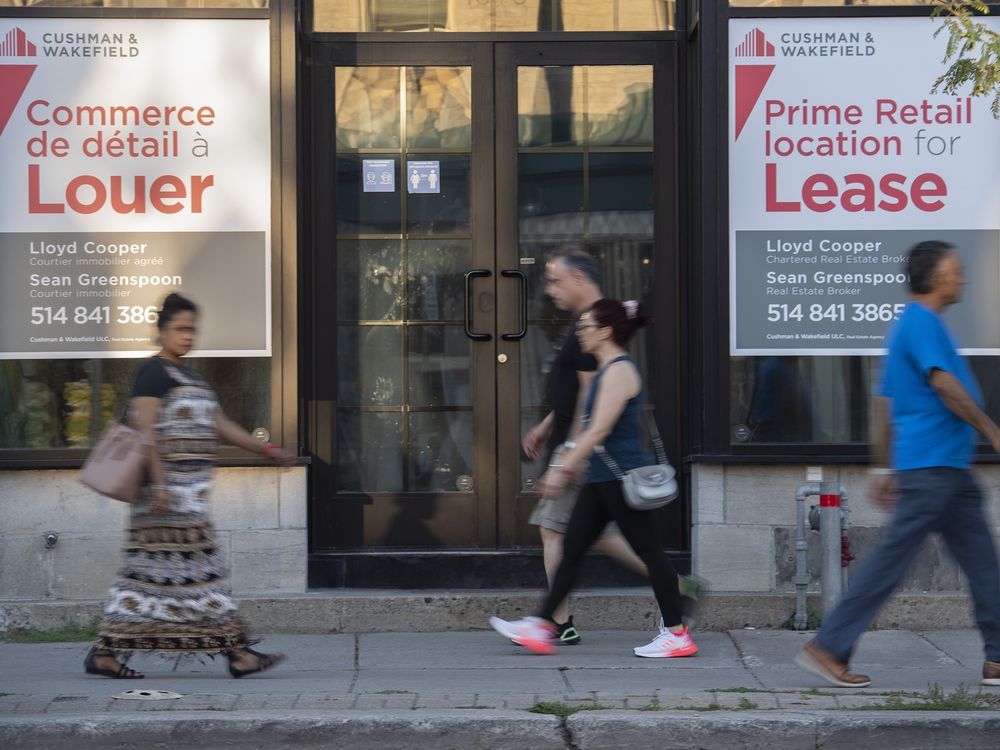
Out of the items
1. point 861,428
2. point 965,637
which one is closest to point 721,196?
point 861,428

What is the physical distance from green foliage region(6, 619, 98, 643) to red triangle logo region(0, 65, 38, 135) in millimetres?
2657

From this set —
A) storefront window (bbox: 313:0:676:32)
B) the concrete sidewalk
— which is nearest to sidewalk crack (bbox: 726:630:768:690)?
the concrete sidewalk

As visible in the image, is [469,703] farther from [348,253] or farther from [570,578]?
[348,253]

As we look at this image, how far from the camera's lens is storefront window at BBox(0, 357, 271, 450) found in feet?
26.1

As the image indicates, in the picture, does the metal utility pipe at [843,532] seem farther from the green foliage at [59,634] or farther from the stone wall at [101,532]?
the green foliage at [59,634]

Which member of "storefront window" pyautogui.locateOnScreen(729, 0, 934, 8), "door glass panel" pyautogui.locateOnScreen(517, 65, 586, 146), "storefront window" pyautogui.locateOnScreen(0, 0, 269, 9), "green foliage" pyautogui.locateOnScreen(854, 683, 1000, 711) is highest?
"storefront window" pyautogui.locateOnScreen(0, 0, 269, 9)

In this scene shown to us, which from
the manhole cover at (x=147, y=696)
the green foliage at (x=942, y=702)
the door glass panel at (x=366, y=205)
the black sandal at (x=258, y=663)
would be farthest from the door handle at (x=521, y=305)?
the green foliage at (x=942, y=702)

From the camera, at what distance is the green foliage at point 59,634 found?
7672 mm

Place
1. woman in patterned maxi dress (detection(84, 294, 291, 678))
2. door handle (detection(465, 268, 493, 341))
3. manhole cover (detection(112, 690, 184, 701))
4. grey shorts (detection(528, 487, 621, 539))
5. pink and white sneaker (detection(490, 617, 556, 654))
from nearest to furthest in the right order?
1. manhole cover (detection(112, 690, 184, 701))
2. woman in patterned maxi dress (detection(84, 294, 291, 678))
3. pink and white sneaker (detection(490, 617, 556, 654))
4. grey shorts (detection(528, 487, 621, 539))
5. door handle (detection(465, 268, 493, 341))

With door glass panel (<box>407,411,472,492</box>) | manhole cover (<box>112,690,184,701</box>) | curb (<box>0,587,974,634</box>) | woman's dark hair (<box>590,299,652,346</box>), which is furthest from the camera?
door glass panel (<box>407,411,472,492</box>)

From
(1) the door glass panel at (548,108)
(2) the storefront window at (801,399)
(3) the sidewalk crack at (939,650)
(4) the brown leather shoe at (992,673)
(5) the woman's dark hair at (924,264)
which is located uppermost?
(1) the door glass panel at (548,108)

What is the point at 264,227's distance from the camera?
7.98m

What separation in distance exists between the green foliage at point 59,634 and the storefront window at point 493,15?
3539 mm

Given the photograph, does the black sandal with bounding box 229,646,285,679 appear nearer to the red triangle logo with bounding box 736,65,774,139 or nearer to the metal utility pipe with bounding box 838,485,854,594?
the metal utility pipe with bounding box 838,485,854,594
